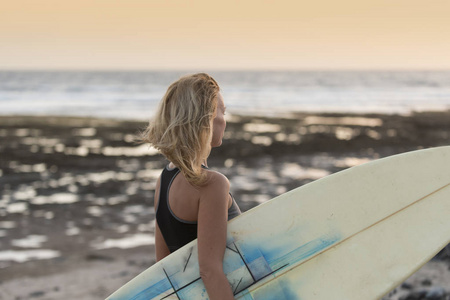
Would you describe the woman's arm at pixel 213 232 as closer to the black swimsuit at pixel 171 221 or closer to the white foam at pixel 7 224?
the black swimsuit at pixel 171 221

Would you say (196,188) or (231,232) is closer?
(196,188)

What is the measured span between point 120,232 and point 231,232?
3806 millimetres

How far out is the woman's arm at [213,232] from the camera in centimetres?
164

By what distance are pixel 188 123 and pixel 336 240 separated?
96cm

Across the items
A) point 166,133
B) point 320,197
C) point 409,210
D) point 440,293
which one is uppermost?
point 166,133

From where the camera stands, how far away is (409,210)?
2389 mm

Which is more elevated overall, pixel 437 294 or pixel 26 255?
pixel 26 255

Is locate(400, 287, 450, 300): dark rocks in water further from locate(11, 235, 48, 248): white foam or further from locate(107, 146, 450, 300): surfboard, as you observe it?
locate(11, 235, 48, 248): white foam

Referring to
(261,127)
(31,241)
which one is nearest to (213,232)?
(31,241)

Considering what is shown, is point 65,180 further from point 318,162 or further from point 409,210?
point 409,210

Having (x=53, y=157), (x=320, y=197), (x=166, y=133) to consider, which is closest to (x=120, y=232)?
(x=320, y=197)

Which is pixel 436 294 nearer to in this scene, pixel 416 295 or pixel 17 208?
pixel 416 295

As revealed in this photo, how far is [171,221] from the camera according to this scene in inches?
72.3

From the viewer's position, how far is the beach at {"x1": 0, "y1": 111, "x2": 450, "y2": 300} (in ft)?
14.6
